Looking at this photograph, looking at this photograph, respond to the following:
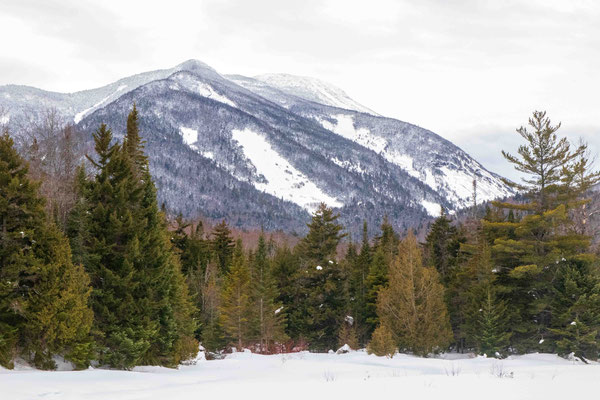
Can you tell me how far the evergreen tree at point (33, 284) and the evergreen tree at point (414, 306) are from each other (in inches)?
839

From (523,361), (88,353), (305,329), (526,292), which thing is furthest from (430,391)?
(305,329)

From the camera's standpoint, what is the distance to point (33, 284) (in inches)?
592

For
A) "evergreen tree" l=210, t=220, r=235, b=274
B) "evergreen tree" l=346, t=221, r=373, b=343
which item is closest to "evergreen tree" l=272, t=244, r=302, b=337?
"evergreen tree" l=346, t=221, r=373, b=343

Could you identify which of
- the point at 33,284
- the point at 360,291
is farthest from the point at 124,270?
the point at 360,291

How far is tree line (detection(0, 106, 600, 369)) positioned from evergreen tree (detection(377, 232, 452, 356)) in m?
0.10

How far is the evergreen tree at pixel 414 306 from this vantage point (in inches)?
1241

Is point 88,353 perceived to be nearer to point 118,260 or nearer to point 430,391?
point 118,260

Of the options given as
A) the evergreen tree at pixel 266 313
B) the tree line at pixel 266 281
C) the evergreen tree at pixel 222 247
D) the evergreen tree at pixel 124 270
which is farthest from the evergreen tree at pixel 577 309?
the evergreen tree at pixel 222 247

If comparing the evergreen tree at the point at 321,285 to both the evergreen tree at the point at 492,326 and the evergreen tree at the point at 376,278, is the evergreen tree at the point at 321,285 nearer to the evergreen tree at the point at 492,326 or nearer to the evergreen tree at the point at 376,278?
the evergreen tree at the point at 376,278

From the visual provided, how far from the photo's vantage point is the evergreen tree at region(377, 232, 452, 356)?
103ft

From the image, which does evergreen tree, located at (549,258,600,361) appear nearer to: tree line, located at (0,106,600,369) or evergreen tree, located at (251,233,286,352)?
tree line, located at (0,106,600,369)

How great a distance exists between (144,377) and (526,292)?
88.4 ft

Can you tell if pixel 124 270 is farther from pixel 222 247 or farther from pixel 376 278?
pixel 222 247

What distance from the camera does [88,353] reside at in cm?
1571
